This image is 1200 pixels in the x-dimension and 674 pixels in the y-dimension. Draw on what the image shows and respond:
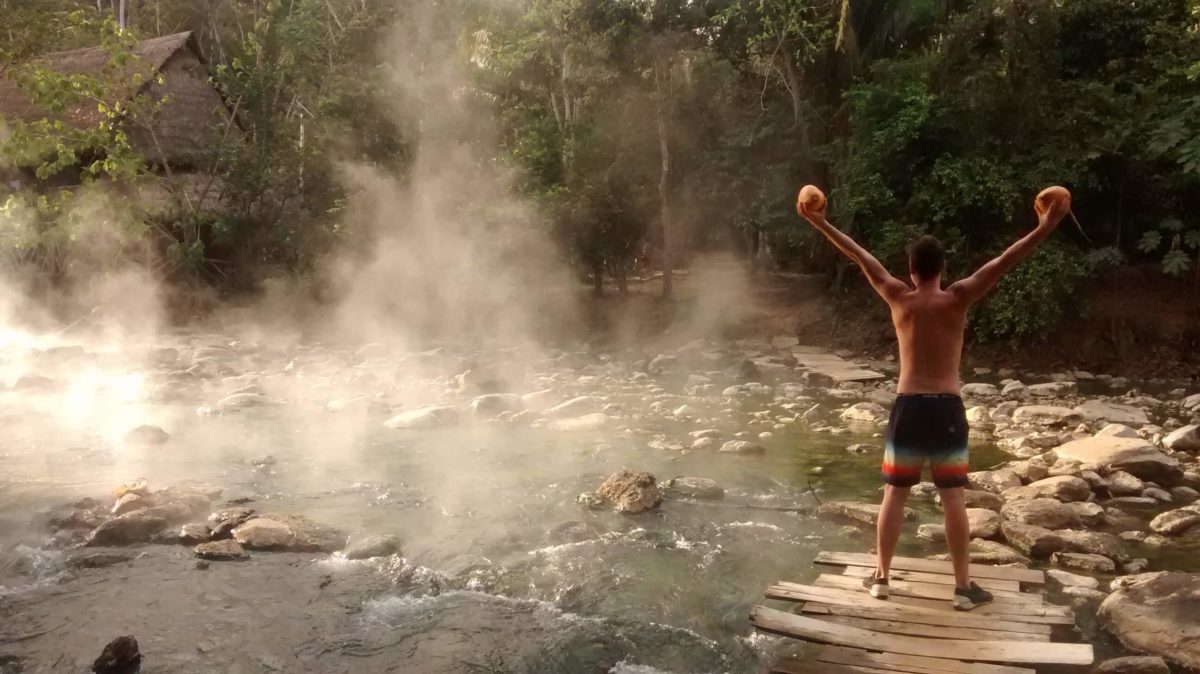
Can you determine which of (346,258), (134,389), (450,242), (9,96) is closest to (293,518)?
(134,389)

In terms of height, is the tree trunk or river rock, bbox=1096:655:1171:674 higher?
the tree trunk

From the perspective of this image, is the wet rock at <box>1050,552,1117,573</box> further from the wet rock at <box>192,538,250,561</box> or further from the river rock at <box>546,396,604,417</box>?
the river rock at <box>546,396,604,417</box>

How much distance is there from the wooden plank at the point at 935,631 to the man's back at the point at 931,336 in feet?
3.17

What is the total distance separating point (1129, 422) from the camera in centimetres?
845

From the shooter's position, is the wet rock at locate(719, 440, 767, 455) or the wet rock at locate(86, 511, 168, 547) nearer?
the wet rock at locate(86, 511, 168, 547)

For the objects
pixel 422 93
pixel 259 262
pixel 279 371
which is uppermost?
pixel 422 93

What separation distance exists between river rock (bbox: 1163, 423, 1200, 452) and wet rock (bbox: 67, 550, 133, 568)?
816 centimetres

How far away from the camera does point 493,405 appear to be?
9.57m

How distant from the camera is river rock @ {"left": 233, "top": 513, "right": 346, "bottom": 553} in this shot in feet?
17.7

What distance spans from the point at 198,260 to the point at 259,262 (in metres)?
1.29

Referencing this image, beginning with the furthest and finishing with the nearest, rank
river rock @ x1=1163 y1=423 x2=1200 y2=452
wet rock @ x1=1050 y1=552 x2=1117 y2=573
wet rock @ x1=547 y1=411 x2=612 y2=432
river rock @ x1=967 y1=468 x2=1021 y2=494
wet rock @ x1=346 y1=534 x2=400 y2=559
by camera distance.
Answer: wet rock @ x1=547 y1=411 x2=612 y2=432 → river rock @ x1=1163 y1=423 x2=1200 y2=452 → river rock @ x1=967 y1=468 x2=1021 y2=494 → wet rock @ x1=346 y1=534 x2=400 y2=559 → wet rock @ x1=1050 y1=552 x2=1117 y2=573

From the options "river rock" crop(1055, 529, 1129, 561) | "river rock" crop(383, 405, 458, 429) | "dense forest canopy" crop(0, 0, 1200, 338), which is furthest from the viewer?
"dense forest canopy" crop(0, 0, 1200, 338)

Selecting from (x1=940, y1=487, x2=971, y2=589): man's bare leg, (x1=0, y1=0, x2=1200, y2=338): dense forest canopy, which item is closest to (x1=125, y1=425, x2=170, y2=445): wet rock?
(x1=0, y1=0, x2=1200, y2=338): dense forest canopy

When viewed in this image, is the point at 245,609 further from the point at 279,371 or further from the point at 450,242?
the point at 450,242
